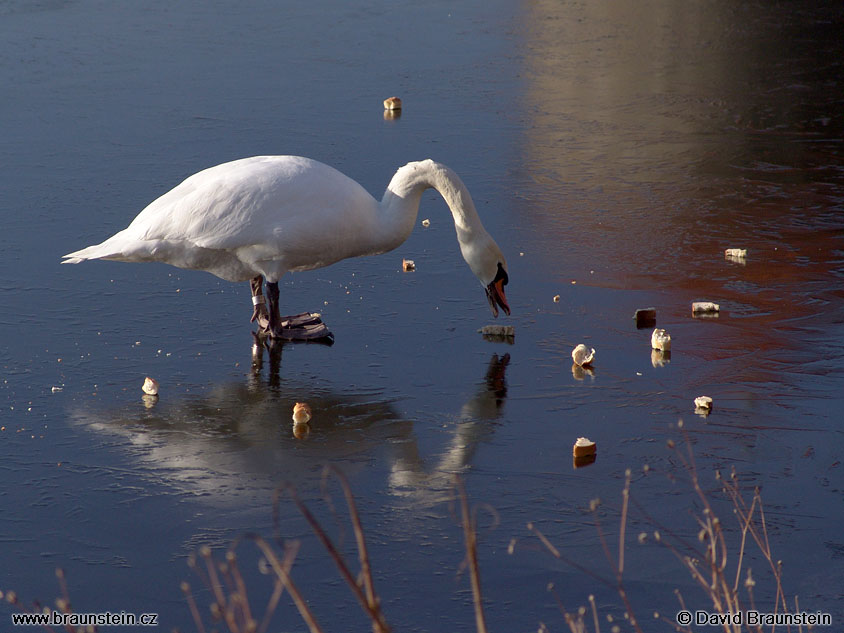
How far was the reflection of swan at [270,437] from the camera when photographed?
495 cm

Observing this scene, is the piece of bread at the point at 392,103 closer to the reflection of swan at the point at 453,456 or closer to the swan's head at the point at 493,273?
the swan's head at the point at 493,273

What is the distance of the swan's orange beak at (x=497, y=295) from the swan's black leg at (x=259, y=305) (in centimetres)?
125

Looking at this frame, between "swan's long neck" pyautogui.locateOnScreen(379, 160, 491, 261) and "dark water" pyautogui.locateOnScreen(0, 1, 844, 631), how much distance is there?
0.49 metres

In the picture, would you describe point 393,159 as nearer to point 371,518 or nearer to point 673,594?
point 371,518

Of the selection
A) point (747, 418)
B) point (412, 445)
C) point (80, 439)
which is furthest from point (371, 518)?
point (747, 418)

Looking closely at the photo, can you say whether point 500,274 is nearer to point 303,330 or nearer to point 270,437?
point 303,330


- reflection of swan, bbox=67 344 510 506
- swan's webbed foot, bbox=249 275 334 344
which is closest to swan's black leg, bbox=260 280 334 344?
swan's webbed foot, bbox=249 275 334 344

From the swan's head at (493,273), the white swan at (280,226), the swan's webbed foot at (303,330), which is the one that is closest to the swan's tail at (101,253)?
the white swan at (280,226)

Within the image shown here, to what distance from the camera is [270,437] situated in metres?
5.38

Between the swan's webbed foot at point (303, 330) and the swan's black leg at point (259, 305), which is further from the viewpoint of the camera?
the swan's black leg at point (259, 305)

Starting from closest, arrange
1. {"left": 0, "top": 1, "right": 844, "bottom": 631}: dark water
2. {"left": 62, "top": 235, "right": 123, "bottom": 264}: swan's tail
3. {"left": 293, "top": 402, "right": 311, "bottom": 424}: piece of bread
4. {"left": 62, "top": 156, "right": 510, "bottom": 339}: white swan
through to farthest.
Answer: {"left": 0, "top": 1, "right": 844, "bottom": 631}: dark water → {"left": 293, "top": 402, "right": 311, "bottom": 424}: piece of bread → {"left": 62, "top": 156, "right": 510, "bottom": 339}: white swan → {"left": 62, "top": 235, "right": 123, "bottom": 264}: swan's tail

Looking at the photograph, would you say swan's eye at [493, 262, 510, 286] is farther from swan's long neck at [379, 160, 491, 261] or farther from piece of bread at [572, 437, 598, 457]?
piece of bread at [572, 437, 598, 457]

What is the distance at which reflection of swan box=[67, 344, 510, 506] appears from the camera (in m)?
4.95

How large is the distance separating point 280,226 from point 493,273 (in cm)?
122
